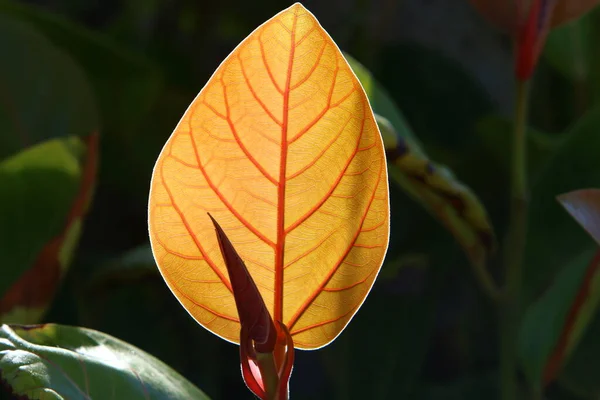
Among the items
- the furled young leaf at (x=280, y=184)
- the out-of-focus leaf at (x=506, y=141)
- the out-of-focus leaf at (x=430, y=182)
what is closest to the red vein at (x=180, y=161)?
the furled young leaf at (x=280, y=184)

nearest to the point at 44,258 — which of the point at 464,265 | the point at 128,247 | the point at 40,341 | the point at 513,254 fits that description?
the point at 40,341

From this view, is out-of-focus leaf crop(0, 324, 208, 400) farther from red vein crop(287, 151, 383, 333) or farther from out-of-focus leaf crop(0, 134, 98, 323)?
out-of-focus leaf crop(0, 134, 98, 323)

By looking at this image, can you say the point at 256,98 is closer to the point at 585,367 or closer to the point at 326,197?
the point at 326,197

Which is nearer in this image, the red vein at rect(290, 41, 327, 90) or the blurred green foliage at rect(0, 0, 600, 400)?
the red vein at rect(290, 41, 327, 90)

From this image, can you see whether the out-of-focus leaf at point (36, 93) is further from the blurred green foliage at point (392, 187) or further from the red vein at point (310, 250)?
the red vein at point (310, 250)

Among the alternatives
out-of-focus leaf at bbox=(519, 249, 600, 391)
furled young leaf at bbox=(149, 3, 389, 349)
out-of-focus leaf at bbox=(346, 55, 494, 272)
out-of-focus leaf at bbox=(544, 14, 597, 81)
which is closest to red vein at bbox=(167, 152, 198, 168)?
furled young leaf at bbox=(149, 3, 389, 349)

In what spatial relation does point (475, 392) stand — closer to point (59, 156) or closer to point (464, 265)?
point (464, 265)
